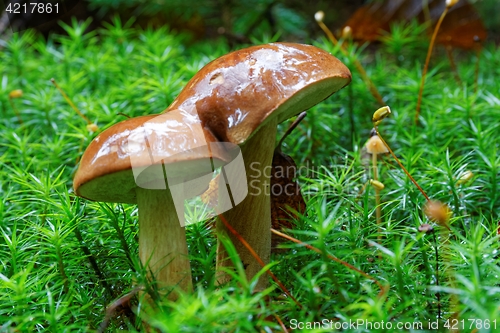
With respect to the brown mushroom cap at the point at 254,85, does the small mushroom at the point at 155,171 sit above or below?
below

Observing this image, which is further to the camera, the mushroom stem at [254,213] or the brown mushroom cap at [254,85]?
the mushroom stem at [254,213]

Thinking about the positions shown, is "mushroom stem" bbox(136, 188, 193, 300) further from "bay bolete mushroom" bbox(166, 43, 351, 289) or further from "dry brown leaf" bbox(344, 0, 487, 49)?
"dry brown leaf" bbox(344, 0, 487, 49)

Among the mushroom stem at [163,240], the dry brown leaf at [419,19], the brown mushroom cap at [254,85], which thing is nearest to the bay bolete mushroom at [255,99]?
the brown mushroom cap at [254,85]

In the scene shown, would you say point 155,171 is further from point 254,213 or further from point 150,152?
point 254,213

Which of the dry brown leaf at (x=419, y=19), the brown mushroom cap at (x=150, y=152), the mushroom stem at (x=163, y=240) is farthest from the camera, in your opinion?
the dry brown leaf at (x=419, y=19)

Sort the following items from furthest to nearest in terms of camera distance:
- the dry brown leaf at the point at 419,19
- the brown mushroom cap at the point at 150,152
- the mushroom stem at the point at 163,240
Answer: the dry brown leaf at the point at 419,19 → the mushroom stem at the point at 163,240 → the brown mushroom cap at the point at 150,152

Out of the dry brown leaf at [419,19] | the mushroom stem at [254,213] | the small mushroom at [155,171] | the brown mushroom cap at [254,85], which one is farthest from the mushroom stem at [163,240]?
the dry brown leaf at [419,19]

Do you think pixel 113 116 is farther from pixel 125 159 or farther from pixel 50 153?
pixel 125 159

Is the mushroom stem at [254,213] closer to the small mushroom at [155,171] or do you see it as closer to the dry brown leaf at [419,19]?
the small mushroom at [155,171]

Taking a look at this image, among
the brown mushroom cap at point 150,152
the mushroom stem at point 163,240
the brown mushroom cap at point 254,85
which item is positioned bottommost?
the mushroom stem at point 163,240
